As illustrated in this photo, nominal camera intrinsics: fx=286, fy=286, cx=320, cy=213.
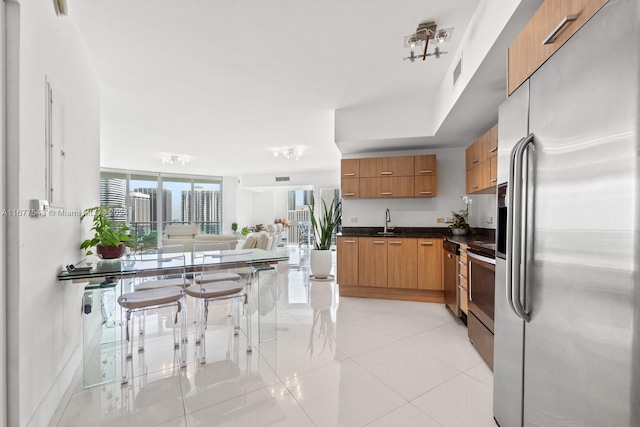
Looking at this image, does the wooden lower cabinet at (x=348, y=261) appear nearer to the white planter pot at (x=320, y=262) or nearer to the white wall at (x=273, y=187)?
the white planter pot at (x=320, y=262)

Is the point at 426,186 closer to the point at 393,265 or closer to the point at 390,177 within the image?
the point at 390,177

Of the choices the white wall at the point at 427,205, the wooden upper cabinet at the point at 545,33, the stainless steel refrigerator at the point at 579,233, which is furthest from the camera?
the white wall at the point at 427,205

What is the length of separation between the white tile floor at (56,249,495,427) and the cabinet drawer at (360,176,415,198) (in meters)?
1.83

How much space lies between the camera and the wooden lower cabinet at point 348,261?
4004 mm

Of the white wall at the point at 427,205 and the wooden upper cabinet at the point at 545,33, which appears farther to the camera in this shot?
the white wall at the point at 427,205

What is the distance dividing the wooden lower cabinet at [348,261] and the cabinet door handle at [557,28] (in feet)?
10.3

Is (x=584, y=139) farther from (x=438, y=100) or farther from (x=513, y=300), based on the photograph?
(x=438, y=100)

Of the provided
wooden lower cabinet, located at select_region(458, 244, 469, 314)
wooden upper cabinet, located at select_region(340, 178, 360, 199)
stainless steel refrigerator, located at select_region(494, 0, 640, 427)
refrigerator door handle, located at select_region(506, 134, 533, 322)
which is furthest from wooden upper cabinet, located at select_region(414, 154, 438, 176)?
refrigerator door handle, located at select_region(506, 134, 533, 322)

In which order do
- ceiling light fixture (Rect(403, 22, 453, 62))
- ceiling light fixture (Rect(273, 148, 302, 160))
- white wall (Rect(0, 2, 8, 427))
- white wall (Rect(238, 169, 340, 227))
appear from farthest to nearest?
1. white wall (Rect(238, 169, 340, 227))
2. ceiling light fixture (Rect(273, 148, 302, 160))
3. ceiling light fixture (Rect(403, 22, 453, 62))
4. white wall (Rect(0, 2, 8, 427))

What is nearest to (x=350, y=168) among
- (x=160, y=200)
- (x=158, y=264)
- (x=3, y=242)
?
(x=158, y=264)

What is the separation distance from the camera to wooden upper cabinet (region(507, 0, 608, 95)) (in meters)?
0.92

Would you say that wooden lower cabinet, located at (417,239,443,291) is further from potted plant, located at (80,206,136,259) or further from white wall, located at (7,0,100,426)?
white wall, located at (7,0,100,426)

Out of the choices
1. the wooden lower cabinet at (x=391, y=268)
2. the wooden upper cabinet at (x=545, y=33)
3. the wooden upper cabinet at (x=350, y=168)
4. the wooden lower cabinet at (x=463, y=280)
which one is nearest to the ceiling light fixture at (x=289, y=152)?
the wooden upper cabinet at (x=350, y=168)

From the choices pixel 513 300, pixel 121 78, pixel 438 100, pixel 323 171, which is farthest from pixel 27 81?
pixel 323 171
